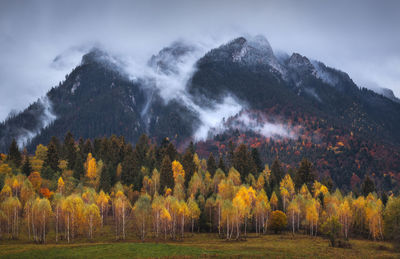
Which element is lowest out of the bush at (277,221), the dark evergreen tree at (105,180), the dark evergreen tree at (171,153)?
the bush at (277,221)

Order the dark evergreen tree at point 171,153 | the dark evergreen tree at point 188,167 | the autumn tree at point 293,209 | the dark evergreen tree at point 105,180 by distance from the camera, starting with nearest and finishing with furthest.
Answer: the autumn tree at point 293,209 < the dark evergreen tree at point 105,180 < the dark evergreen tree at point 188,167 < the dark evergreen tree at point 171,153

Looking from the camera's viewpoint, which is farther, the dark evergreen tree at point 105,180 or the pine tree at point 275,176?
the pine tree at point 275,176

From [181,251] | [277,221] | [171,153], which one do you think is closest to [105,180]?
[171,153]

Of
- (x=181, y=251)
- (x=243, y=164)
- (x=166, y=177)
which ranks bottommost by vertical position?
(x=181, y=251)

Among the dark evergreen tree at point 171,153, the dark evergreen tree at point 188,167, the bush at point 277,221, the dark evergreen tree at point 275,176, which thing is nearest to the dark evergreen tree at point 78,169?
the dark evergreen tree at point 171,153

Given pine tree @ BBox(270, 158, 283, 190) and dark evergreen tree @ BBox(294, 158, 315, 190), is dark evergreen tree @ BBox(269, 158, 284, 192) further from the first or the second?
dark evergreen tree @ BBox(294, 158, 315, 190)

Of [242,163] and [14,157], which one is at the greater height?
[14,157]

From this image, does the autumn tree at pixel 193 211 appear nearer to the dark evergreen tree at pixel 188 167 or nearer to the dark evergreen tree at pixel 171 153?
the dark evergreen tree at pixel 188 167

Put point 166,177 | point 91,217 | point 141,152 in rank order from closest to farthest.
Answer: point 91,217 → point 166,177 → point 141,152

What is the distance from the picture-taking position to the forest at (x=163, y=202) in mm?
86312

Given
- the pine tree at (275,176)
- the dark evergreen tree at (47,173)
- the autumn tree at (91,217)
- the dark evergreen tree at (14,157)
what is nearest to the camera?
the autumn tree at (91,217)

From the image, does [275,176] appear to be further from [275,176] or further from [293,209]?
[293,209]

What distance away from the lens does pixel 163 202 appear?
3708 inches

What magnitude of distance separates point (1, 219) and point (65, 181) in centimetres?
4217
